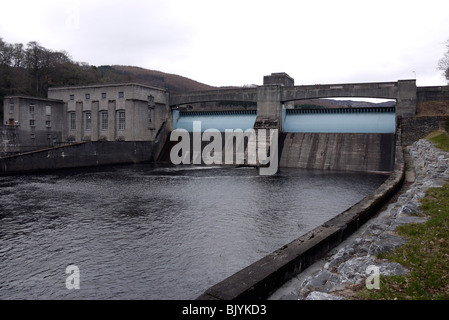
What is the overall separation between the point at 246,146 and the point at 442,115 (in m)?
19.0

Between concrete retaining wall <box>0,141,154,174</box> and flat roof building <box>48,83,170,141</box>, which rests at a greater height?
flat roof building <box>48,83,170,141</box>

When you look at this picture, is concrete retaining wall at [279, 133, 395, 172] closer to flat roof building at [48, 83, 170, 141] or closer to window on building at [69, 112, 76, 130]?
flat roof building at [48, 83, 170, 141]

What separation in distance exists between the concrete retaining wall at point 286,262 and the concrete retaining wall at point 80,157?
27.5 meters

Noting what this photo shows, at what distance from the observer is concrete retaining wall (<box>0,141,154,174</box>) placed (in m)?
28.5

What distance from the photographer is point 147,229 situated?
12.6m

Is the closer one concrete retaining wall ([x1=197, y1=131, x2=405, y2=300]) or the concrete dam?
concrete retaining wall ([x1=197, y1=131, x2=405, y2=300])

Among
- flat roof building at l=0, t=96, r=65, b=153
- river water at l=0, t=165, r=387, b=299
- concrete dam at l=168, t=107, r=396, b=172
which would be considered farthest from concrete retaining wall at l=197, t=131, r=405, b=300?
flat roof building at l=0, t=96, r=65, b=153

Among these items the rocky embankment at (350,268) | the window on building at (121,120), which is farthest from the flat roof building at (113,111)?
the rocky embankment at (350,268)

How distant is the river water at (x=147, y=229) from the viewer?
8.28 meters

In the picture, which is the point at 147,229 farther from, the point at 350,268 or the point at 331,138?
the point at 331,138

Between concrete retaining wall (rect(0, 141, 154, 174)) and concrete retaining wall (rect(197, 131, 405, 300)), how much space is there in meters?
27.5
